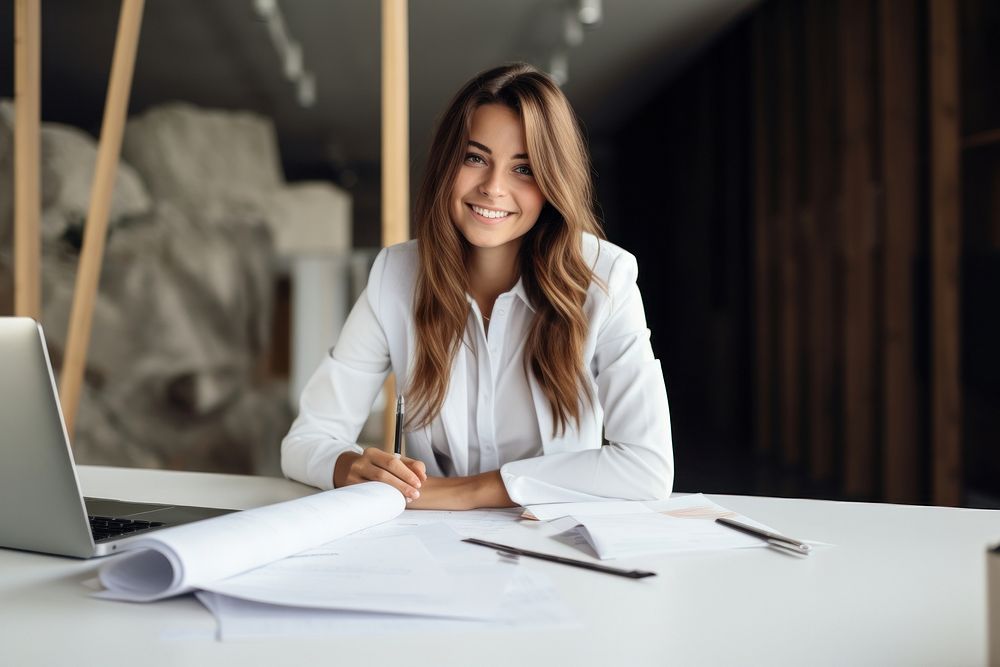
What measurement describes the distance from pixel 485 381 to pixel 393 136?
1351 mm

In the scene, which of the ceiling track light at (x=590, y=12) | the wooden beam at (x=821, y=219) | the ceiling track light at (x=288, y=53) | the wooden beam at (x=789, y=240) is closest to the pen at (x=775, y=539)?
the ceiling track light at (x=288, y=53)

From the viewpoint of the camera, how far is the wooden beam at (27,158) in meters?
3.10

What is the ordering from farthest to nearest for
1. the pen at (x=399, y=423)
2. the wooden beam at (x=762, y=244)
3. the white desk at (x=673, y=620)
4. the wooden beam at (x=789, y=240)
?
the wooden beam at (x=762, y=244)
the wooden beam at (x=789, y=240)
the pen at (x=399, y=423)
the white desk at (x=673, y=620)

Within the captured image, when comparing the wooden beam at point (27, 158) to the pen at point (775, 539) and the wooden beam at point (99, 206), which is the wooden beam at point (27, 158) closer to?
the wooden beam at point (99, 206)

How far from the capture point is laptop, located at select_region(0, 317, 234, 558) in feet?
2.61

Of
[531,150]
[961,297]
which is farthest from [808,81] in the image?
[531,150]

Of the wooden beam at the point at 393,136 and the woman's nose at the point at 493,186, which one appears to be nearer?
the woman's nose at the point at 493,186

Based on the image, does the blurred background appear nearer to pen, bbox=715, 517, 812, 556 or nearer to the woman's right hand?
the woman's right hand

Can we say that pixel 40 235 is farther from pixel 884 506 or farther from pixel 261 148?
pixel 884 506

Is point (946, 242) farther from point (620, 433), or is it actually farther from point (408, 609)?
point (408, 609)

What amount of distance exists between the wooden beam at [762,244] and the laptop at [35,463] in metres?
5.00

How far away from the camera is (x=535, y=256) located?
5.41ft

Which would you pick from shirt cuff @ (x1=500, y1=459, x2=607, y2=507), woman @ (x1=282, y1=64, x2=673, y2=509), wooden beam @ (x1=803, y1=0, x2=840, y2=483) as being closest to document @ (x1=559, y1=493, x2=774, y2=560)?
shirt cuff @ (x1=500, y1=459, x2=607, y2=507)

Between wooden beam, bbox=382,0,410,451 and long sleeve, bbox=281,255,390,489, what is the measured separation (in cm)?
97
